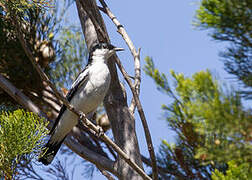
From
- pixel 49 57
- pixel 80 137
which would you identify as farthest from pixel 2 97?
pixel 80 137

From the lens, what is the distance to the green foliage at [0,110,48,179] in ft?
6.49

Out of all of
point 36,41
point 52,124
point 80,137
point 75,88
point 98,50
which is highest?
point 36,41

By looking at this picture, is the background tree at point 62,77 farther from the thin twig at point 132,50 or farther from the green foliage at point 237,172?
the green foliage at point 237,172

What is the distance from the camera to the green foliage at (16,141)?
77.9 inches

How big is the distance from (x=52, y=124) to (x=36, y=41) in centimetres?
91

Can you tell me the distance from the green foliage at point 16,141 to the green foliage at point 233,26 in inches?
44.2

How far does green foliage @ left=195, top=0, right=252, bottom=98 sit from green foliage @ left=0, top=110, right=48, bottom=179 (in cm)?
112

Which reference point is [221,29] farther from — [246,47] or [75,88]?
[75,88]

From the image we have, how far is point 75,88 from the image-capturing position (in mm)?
3469

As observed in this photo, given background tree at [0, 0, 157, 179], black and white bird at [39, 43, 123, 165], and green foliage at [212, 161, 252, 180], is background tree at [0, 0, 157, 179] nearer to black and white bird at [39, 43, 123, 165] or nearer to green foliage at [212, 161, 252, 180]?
black and white bird at [39, 43, 123, 165]

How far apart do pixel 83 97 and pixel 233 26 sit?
5.29 feet

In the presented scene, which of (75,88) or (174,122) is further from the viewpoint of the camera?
(75,88)

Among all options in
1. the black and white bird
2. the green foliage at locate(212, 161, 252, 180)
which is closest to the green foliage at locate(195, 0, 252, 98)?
the green foliage at locate(212, 161, 252, 180)

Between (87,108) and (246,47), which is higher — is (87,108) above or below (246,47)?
below
